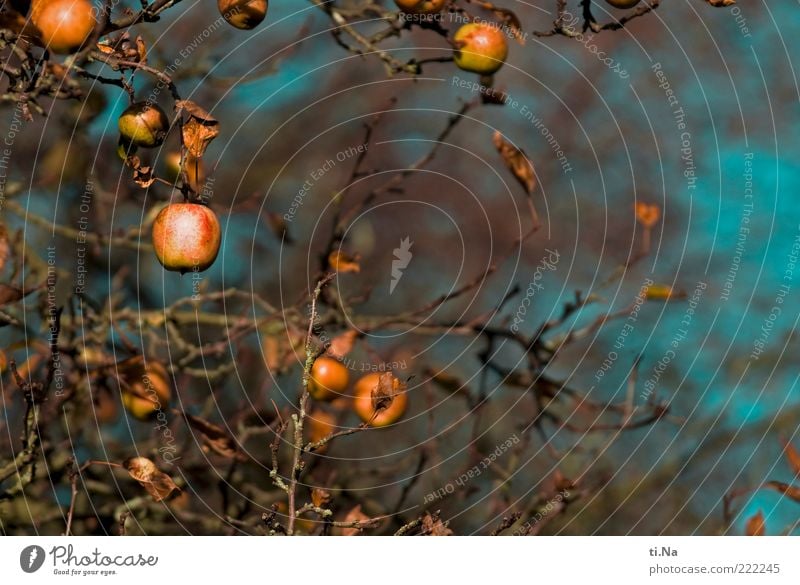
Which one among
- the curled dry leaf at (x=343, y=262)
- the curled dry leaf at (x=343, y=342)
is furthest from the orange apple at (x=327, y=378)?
the curled dry leaf at (x=343, y=262)

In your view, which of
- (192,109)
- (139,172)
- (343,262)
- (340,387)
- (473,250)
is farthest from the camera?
(473,250)

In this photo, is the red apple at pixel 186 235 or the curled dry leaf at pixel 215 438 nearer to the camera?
the red apple at pixel 186 235

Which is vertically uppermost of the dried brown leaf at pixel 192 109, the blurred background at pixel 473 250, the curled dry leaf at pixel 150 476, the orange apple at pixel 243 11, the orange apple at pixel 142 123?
the orange apple at pixel 243 11

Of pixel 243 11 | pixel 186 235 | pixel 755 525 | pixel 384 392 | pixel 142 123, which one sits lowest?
pixel 755 525

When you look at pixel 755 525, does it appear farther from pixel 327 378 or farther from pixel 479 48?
pixel 479 48

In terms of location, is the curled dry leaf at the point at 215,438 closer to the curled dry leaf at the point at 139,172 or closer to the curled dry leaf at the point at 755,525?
the curled dry leaf at the point at 139,172

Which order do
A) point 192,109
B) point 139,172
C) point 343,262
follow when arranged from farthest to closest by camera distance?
point 343,262, point 139,172, point 192,109

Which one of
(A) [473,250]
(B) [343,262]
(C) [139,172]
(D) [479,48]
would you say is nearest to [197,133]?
(C) [139,172]
